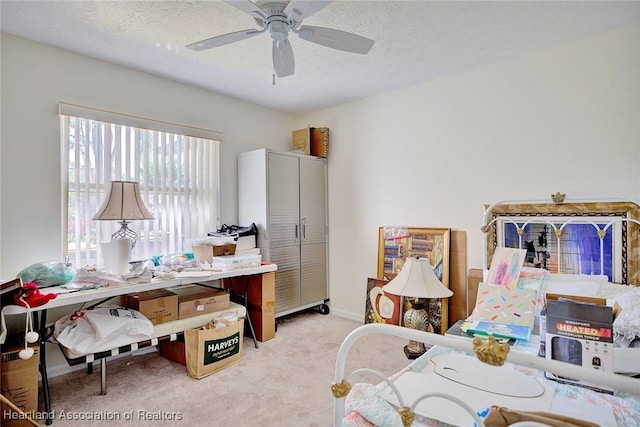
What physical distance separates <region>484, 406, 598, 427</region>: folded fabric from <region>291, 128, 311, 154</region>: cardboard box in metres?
3.52

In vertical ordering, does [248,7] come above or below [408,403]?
above

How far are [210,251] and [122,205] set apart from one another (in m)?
0.79

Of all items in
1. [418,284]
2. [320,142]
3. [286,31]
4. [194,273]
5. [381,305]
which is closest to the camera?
[286,31]

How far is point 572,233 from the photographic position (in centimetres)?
256

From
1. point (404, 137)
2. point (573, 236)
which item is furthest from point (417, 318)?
point (404, 137)

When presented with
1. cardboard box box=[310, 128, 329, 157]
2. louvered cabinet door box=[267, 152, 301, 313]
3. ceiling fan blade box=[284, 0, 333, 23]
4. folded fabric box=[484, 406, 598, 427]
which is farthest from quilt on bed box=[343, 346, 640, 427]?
cardboard box box=[310, 128, 329, 157]

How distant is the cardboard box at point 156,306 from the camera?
8.30 ft

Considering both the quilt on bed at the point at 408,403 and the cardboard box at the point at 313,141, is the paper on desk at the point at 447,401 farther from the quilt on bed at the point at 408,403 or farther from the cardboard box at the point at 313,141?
the cardboard box at the point at 313,141

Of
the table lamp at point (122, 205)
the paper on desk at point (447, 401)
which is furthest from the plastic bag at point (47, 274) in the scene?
the paper on desk at point (447, 401)

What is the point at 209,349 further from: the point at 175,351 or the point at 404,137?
the point at 404,137

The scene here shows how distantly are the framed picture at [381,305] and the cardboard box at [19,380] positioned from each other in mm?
2654

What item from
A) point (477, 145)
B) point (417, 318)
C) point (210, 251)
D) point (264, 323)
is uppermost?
point (477, 145)

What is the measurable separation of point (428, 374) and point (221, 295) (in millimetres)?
1963

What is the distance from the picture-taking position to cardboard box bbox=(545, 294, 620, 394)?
4.65ft
